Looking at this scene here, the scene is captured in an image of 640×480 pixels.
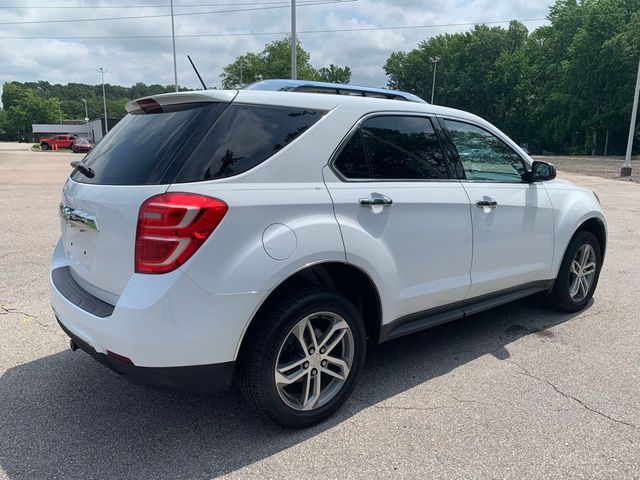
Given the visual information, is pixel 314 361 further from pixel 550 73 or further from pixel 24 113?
pixel 24 113

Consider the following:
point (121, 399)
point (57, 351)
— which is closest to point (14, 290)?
point (57, 351)

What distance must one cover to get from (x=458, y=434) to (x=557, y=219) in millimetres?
2305

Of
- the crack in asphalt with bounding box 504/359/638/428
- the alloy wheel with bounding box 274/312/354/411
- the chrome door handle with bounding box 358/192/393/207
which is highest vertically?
the chrome door handle with bounding box 358/192/393/207

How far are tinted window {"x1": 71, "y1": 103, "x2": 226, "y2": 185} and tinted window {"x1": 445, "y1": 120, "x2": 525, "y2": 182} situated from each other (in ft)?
6.18

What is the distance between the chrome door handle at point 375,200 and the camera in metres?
2.95

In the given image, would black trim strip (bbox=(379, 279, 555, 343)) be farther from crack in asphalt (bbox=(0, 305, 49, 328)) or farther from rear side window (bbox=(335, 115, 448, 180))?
crack in asphalt (bbox=(0, 305, 49, 328))

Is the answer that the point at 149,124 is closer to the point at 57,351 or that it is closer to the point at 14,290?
the point at 57,351

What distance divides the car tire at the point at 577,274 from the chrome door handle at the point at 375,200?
2.33 m

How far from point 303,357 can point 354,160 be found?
1.17 metres

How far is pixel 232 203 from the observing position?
247cm

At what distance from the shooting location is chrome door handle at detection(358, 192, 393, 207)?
2948mm

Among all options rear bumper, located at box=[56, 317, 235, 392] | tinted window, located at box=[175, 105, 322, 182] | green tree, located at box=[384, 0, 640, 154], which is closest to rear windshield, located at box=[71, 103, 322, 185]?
tinted window, located at box=[175, 105, 322, 182]

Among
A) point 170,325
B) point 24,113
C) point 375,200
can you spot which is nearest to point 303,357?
point 170,325

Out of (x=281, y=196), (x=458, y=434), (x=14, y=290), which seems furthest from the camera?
(x=14, y=290)
